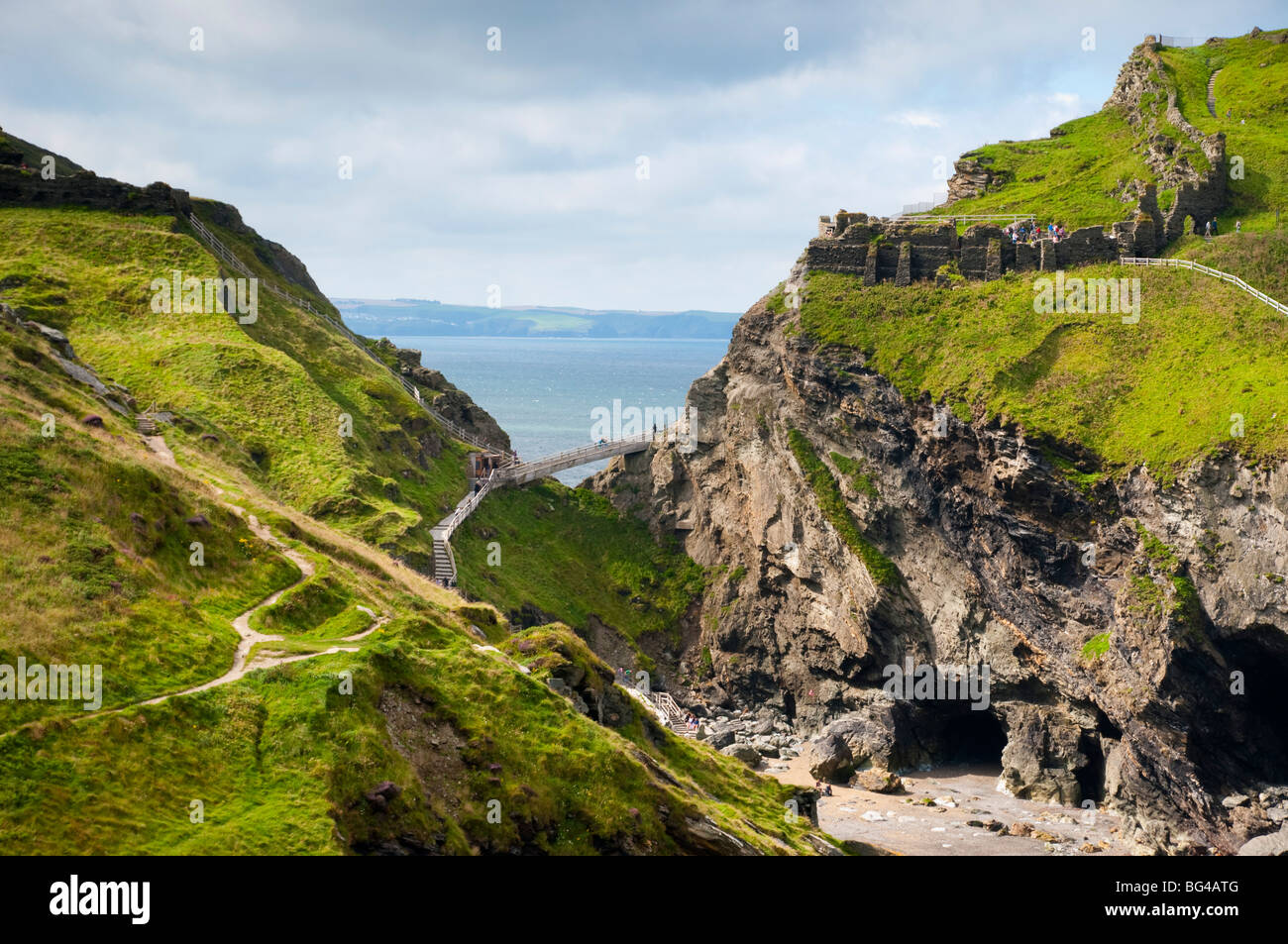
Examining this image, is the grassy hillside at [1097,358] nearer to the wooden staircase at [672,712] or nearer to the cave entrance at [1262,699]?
the cave entrance at [1262,699]

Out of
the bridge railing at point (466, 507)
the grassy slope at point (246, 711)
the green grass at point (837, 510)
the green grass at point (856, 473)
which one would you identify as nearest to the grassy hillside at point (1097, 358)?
the green grass at point (856, 473)

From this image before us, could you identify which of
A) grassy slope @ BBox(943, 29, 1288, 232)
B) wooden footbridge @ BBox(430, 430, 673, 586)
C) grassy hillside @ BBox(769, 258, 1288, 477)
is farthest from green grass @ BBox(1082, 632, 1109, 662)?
wooden footbridge @ BBox(430, 430, 673, 586)

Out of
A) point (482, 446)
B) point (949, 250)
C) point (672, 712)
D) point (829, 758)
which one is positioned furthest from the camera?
point (482, 446)

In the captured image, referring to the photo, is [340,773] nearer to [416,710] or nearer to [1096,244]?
[416,710]

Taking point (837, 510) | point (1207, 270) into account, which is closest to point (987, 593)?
point (837, 510)

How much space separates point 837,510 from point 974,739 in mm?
19451

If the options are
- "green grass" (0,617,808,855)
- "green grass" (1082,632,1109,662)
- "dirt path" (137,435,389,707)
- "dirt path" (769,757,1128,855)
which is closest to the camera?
"green grass" (0,617,808,855)

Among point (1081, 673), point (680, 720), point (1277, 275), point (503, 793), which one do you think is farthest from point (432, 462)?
point (1277, 275)

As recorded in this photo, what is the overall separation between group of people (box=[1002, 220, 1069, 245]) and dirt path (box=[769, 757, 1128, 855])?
142 feet

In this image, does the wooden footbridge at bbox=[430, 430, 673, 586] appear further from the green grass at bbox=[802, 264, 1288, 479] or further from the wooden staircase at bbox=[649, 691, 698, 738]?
the green grass at bbox=[802, 264, 1288, 479]

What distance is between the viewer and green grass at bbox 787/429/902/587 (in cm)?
8262

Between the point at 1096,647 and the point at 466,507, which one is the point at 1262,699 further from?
the point at 466,507

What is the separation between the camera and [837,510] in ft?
282
